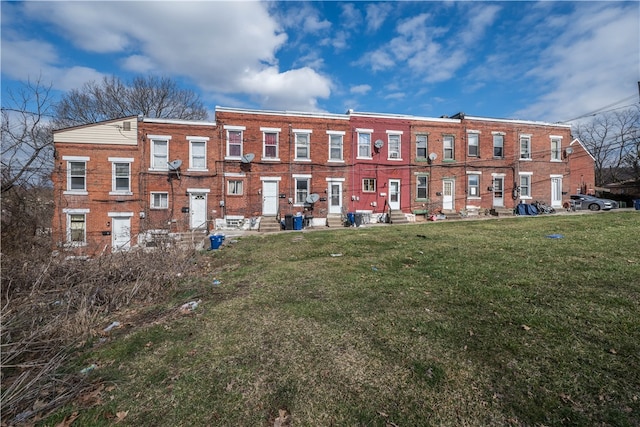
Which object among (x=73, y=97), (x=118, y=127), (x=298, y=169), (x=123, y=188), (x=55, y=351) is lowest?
(x=55, y=351)

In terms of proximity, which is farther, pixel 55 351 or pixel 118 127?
pixel 118 127

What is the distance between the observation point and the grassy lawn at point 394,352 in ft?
9.27

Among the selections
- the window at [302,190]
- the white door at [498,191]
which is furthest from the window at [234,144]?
the white door at [498,191]

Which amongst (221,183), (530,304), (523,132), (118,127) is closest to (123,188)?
(118,127)

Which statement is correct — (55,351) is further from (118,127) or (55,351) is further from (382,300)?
(118,127)

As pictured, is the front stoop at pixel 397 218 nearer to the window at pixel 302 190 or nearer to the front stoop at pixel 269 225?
the window at pixel 302 190

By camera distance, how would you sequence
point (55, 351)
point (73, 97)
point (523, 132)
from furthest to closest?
1. point (73, 97)
2. point (523, 132)
3. point (55, 351)

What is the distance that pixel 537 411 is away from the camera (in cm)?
268

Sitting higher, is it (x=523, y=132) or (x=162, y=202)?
(x=523, y=132)

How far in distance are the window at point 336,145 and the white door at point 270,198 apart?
437 cm

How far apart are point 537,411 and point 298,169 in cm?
1839

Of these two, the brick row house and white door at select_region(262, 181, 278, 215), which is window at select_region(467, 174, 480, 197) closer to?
the brick row house

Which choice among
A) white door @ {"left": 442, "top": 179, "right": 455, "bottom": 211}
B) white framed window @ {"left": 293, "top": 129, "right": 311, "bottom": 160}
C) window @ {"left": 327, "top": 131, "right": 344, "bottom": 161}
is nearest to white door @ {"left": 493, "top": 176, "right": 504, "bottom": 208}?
white door @ {"left": 442, "top": 179, "right": 455, "bottom": 211}

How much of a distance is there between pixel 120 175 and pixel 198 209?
4.94 metres
